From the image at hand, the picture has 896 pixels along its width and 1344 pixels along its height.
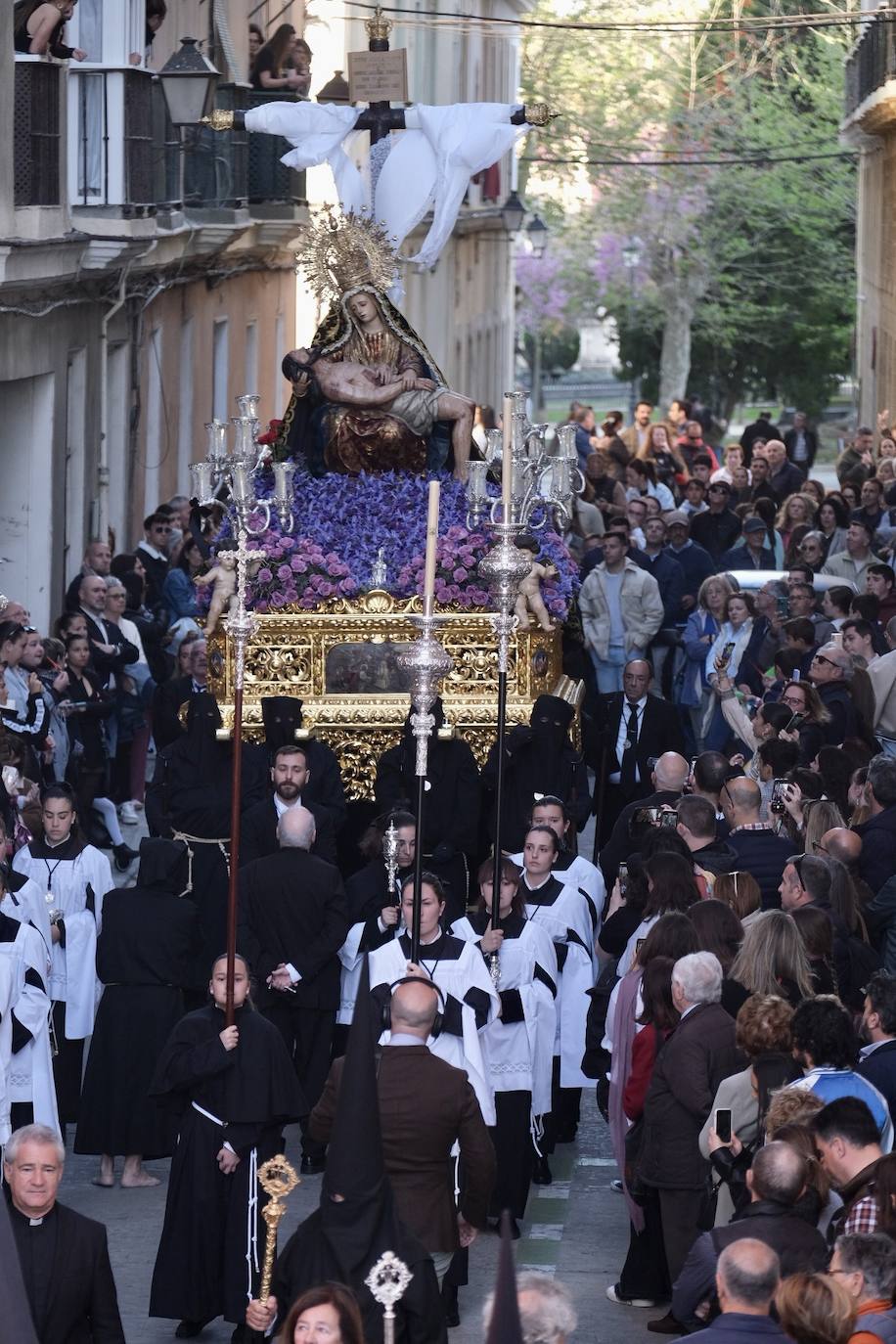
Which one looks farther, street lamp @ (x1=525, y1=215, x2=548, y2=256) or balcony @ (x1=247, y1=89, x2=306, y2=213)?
street lamp @ (x1=525, y1=215, x2=548, y2=256)

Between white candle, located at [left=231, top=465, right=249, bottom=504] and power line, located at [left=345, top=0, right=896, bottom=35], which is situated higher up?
power line, located at [left=345, top=0, right=896, bottom=35]

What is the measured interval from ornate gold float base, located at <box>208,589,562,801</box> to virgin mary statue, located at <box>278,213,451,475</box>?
1.17 meters

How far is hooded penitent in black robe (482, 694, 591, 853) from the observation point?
41.3ft

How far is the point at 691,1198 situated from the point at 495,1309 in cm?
377

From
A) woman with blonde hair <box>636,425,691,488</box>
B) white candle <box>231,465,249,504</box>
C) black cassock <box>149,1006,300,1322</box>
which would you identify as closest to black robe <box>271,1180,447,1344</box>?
black cassock <box>149,1006,300,1322</box>

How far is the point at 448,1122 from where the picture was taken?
7.53 m

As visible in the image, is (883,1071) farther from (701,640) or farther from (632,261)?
(632,261)

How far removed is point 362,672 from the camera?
1325 centimetres

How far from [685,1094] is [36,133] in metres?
10.3

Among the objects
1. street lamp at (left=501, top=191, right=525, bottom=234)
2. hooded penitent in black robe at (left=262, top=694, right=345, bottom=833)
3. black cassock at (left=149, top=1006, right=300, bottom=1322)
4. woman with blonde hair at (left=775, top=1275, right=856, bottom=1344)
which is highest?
street lamp at (left=501, top=191, right=525, bottom=234)

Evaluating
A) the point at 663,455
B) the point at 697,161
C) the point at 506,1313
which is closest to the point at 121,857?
the point at 506,1313

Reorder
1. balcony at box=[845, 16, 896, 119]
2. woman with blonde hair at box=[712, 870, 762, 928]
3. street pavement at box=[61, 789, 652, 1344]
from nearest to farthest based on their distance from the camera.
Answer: street pavement at box=[61, 789, 652, 1344]
woman with blonde hair at box=[712, 870, 762, 928]
balcony at box=[845, 16, 896, 119]

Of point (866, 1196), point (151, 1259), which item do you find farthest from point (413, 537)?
point (866, 1196)

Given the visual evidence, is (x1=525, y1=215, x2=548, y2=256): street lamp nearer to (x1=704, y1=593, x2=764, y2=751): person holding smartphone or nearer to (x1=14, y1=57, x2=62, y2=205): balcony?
(x1=14, y1=57, x2=62, y2=205): balcony
